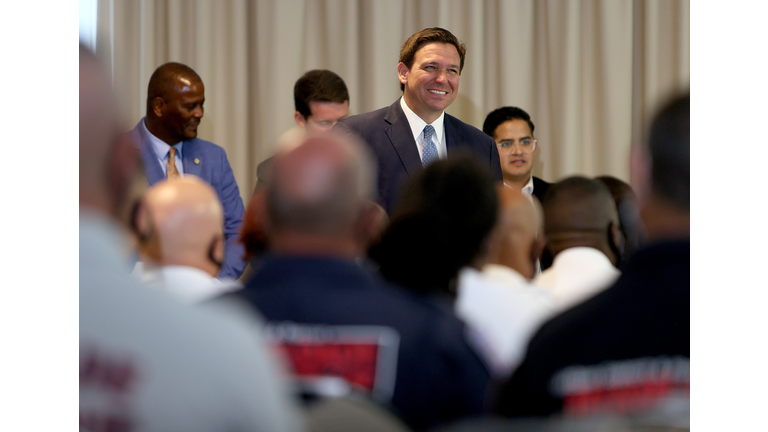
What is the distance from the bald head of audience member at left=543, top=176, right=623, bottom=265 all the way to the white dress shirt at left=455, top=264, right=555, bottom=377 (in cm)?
35

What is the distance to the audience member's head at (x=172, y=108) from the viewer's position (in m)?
3.14

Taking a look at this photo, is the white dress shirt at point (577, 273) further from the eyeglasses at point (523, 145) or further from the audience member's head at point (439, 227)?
the eyeglasses at point (523, 145)

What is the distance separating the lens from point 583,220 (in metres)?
1.70

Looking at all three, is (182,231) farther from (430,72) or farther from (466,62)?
(466,62)

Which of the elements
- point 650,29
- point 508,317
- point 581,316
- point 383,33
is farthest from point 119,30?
point 581,316

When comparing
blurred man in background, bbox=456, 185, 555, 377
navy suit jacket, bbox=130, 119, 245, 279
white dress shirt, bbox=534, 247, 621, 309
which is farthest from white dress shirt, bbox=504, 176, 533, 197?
blurred man in background, bbox=456, 185, 555, 377

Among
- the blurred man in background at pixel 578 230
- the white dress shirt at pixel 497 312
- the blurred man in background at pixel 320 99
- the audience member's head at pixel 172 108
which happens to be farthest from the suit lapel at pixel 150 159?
the white dress shirt at pixel 497 312

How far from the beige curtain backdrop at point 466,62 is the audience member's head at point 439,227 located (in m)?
2.87

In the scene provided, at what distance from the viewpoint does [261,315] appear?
1.05m

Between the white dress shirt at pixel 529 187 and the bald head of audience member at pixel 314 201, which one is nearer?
the bald head of audience member at pixel 314 201

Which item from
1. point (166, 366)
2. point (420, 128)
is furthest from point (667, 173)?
point (420, 128)

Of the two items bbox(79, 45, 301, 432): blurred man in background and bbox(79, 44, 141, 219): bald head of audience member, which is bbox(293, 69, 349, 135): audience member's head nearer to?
bbox(79, 44, 141, 219): bald head of audience member

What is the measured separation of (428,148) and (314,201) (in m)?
1.73

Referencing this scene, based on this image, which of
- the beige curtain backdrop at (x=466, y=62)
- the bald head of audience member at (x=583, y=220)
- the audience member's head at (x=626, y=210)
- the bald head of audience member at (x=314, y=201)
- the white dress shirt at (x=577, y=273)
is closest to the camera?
the bald head of audience member at (x=314, y=201)
